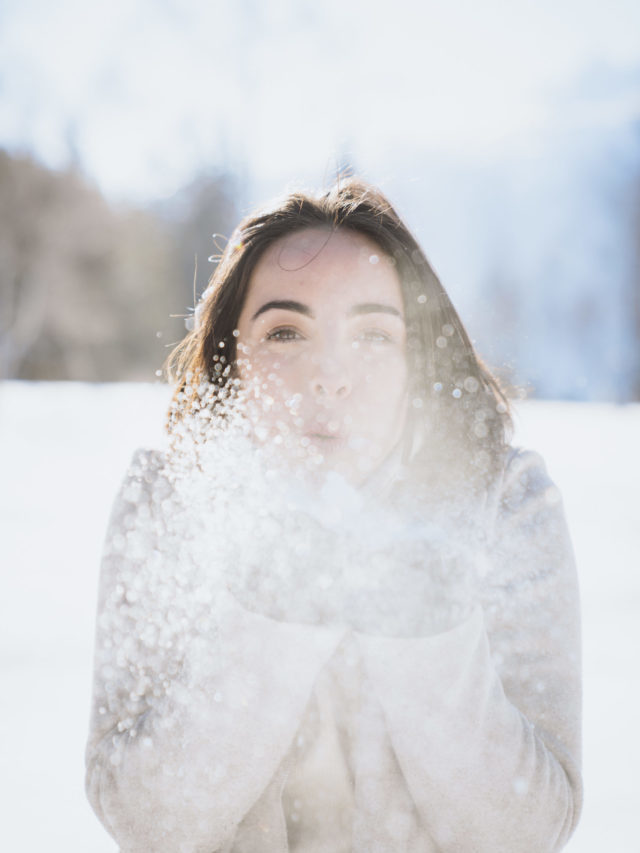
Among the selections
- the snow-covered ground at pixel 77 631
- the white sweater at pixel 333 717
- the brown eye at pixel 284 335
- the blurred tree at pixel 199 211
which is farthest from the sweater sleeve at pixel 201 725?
the blurred tree at pixel 199 211

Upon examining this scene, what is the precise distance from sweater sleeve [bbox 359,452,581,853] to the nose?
37 cm

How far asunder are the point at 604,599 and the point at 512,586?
9.41ft

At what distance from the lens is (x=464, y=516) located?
117 cm

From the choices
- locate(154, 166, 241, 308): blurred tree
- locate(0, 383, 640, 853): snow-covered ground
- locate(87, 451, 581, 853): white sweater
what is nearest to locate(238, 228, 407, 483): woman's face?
locate(87, 451, 581, 853): white sweater

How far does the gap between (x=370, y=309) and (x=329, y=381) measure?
170mm

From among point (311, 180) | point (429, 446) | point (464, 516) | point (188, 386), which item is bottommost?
point (464, 516)

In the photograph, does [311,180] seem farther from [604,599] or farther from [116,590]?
[604,599]

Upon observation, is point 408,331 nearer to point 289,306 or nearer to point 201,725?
point 289,306

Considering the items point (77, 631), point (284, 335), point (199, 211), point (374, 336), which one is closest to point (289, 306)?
point (284, 335)

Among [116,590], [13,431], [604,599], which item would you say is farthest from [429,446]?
[13,431]

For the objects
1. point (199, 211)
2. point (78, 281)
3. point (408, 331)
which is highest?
point (199, 211)

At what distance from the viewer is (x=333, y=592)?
0.96m

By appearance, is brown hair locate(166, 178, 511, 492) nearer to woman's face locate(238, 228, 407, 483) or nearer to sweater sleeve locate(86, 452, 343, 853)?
woman's face locate(238, 228, 407, 483)

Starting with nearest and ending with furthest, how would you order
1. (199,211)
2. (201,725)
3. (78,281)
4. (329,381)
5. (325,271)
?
(201,725) → (329,381) → (325,271) → (78,281) → (199,211)
